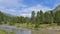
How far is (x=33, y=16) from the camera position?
15038cm

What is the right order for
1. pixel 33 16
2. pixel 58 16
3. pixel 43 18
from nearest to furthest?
pixel 58 16 < pixel 43 18 < pixel 33 16

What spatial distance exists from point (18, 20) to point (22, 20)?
480 centimetres

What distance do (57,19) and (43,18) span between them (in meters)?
11.7

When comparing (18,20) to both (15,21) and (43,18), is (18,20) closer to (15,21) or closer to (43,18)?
(15,21)

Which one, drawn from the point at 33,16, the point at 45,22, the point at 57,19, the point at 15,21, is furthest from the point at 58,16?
the point at 15,21

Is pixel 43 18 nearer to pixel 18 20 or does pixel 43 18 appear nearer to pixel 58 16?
pixel 58 16

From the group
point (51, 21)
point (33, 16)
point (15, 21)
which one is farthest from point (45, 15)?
point (15, 21)

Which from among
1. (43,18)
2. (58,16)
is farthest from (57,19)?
(43,18)

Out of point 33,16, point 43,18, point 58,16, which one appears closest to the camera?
point 58,16

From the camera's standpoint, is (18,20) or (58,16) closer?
(58,16)

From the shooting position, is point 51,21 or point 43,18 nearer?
point 51,21

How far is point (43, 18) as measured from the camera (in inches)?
4877

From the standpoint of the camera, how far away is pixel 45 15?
126 m

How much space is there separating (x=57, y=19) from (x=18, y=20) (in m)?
49.7
